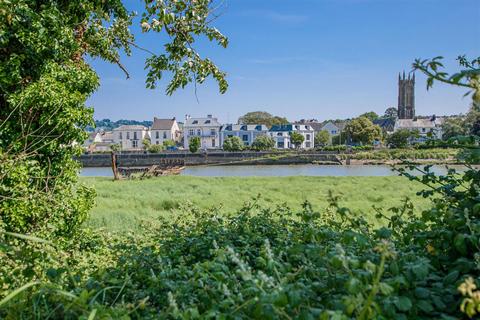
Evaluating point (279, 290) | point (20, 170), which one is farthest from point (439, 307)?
point (20, 170)

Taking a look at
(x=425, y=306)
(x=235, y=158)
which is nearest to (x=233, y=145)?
(x=235, y=158)

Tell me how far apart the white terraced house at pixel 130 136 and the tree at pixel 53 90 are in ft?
232

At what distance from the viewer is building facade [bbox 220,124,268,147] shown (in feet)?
222

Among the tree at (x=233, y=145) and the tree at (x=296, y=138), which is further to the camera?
the tree at (x=296, y=138)

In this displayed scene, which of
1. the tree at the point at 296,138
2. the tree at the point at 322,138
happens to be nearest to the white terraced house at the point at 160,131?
the tree at the point at 296,138

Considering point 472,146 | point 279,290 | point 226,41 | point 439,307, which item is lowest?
point 439,307

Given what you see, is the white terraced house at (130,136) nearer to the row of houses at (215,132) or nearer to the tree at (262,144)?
the row of houses at (215,132)

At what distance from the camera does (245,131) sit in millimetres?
68312

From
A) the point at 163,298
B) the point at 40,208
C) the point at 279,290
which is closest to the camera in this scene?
the point at 279,290

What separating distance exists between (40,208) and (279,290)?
16.7 ft

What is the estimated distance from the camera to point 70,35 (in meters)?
5.74

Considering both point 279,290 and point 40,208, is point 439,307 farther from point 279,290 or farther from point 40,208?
point 40,208

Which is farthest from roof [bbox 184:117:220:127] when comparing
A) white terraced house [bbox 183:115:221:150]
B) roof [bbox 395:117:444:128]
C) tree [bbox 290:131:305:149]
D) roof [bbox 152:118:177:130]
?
roof [bbox 395:117:444:128]

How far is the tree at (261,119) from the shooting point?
82.0m
